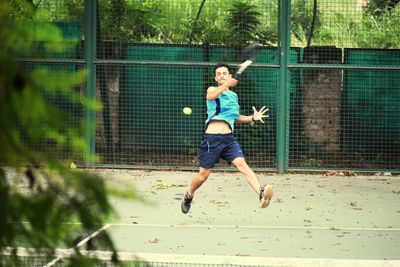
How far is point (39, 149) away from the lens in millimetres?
1817

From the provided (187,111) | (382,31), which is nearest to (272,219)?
(187,111)

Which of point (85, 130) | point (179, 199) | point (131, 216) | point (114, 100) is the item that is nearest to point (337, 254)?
point (131, 216)

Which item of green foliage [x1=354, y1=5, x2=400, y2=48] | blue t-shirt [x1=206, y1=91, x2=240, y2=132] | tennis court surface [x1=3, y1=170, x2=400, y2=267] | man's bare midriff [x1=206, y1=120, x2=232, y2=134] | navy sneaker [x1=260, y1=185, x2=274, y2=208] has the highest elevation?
green foliage [x1=354, y1=5, x2=400, y2=48]

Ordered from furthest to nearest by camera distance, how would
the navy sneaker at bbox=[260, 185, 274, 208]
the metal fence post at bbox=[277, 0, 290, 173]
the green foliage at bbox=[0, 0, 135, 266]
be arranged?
the metal fence post at bbox=[277, 0, 290, 173]
the navy sneaker at bbox=[260, 185, 274, 208]
the green foliage at bbox=[0, 0, 135, 266]

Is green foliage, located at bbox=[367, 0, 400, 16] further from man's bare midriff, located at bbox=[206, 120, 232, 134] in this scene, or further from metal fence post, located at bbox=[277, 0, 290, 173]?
man's bare midriff, located at bbox=[206, 120, 232, 134]

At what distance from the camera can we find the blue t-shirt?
9164 mm

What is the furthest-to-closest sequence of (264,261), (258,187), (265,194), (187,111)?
1. (187,111)
2. (258,187)
3. (265,194)
4. (264,261)

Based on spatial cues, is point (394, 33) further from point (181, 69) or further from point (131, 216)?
point (131, 216)

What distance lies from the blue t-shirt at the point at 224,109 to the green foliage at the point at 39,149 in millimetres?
7189

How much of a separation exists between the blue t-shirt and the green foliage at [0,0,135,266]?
7.19 meters

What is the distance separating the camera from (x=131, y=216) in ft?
30.9

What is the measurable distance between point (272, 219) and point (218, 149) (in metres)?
0.94

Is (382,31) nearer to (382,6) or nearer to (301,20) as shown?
(382,6)

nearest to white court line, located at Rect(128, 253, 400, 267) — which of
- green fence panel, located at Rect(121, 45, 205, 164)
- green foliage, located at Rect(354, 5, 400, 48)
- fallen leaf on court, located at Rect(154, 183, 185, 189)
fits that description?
fallen leaf on court, located at Rect(154, 183, 185, 189)
